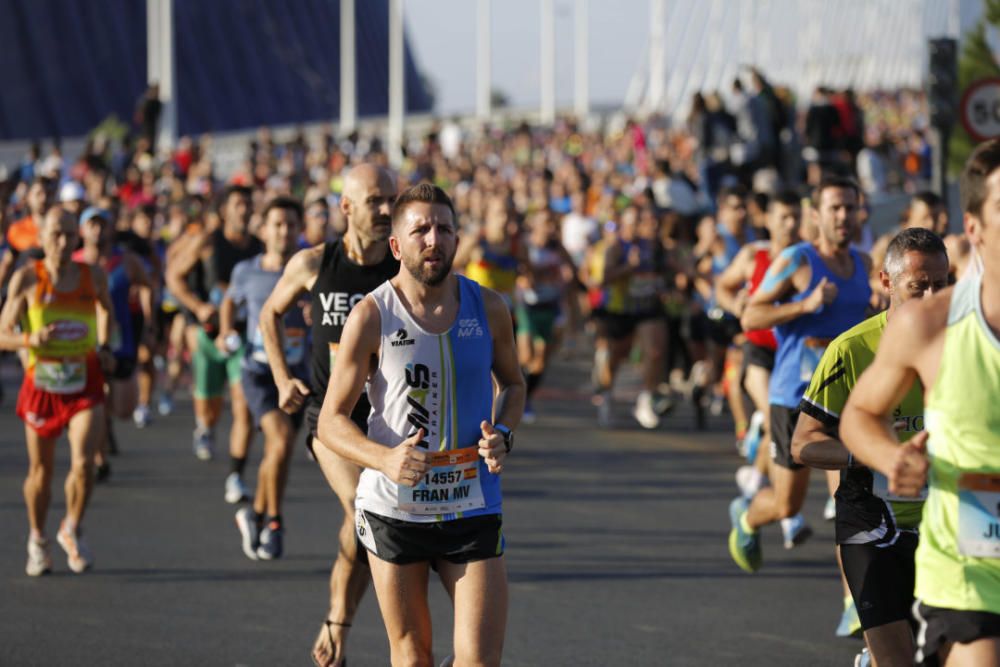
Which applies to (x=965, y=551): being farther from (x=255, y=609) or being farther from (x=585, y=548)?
(x=585, y=548)

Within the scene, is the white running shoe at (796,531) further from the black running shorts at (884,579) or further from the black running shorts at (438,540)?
the black running shorts at (438,540)

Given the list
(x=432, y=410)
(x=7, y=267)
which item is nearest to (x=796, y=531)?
(x=432, y=410)

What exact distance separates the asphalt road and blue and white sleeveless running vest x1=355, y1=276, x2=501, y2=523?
2052mm

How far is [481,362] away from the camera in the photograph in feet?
17.6

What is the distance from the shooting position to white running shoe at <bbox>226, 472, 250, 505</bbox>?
11.1 m

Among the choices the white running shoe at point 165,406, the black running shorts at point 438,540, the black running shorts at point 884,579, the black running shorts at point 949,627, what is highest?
the black running shorts at point 949,627

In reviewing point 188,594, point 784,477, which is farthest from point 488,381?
point 188,594

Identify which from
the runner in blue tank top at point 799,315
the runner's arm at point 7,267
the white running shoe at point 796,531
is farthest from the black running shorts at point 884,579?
the runner's arm at point 7,267

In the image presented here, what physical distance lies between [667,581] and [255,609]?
2112 millimetres

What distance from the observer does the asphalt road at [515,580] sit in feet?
24.2

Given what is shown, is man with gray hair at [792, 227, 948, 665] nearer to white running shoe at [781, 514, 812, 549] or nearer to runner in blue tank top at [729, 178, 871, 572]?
runner in blue tank top at [729, 178, 871, 572]

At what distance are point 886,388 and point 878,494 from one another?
151 centimetres

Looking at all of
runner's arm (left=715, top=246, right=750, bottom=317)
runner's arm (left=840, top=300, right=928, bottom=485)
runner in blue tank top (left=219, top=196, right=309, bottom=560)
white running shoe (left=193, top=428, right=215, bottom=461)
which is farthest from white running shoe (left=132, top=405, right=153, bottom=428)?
runner's arm (left=840, top=300, right=928, bottom=485)

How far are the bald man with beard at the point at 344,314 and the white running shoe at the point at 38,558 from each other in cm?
245
